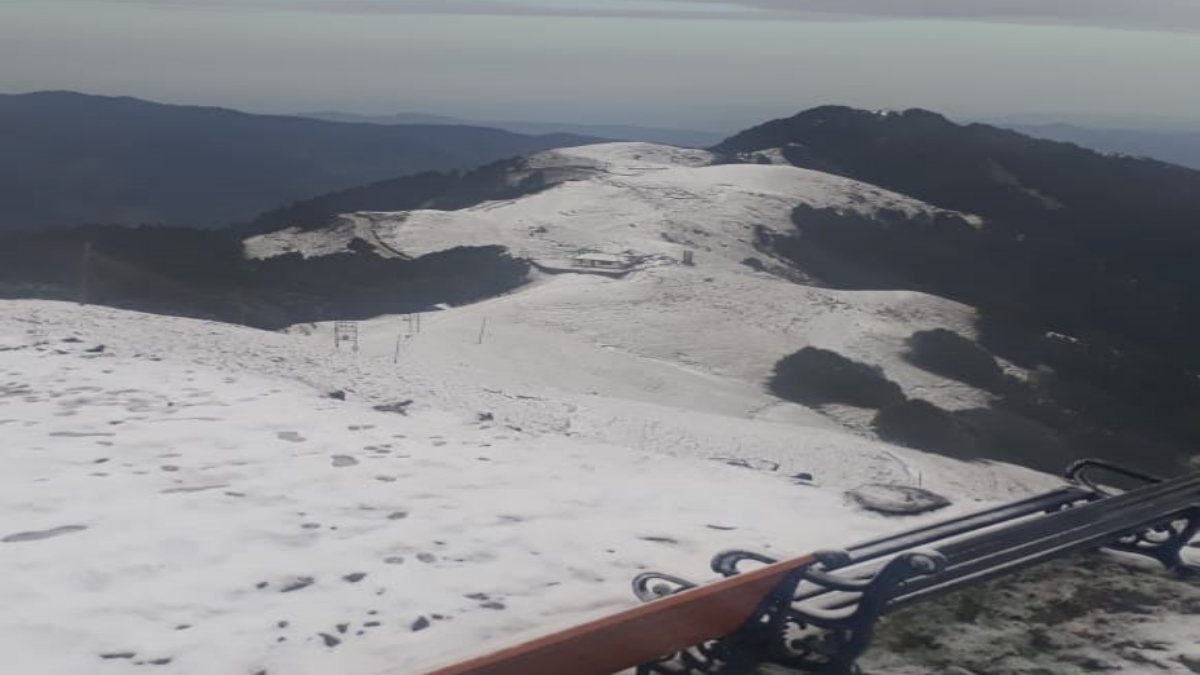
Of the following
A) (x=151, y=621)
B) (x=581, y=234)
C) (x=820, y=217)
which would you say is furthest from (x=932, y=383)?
(x=151, y=621)

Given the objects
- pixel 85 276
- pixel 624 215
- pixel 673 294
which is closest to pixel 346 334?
pixel 85 276

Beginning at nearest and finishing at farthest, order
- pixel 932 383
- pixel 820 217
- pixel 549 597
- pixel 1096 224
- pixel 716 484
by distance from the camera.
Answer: pixel 549 597, pixel 716 484, pixel 932 383, pixel 820 217, pixel 1096 224

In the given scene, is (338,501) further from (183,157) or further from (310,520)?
(183,157)

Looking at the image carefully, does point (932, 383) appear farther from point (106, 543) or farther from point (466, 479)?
point (106, 543)

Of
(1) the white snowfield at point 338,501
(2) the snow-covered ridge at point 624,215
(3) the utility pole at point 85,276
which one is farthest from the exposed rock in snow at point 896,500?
(2) the snow-covered ridge at point 624,215

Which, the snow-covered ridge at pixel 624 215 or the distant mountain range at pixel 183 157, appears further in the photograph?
the distant mountain range at pixel 183 157

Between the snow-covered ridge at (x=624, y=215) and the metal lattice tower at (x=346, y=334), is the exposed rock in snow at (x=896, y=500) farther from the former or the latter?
the snow-covered ridge at (x=624, y=215)

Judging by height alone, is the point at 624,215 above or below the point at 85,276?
above
